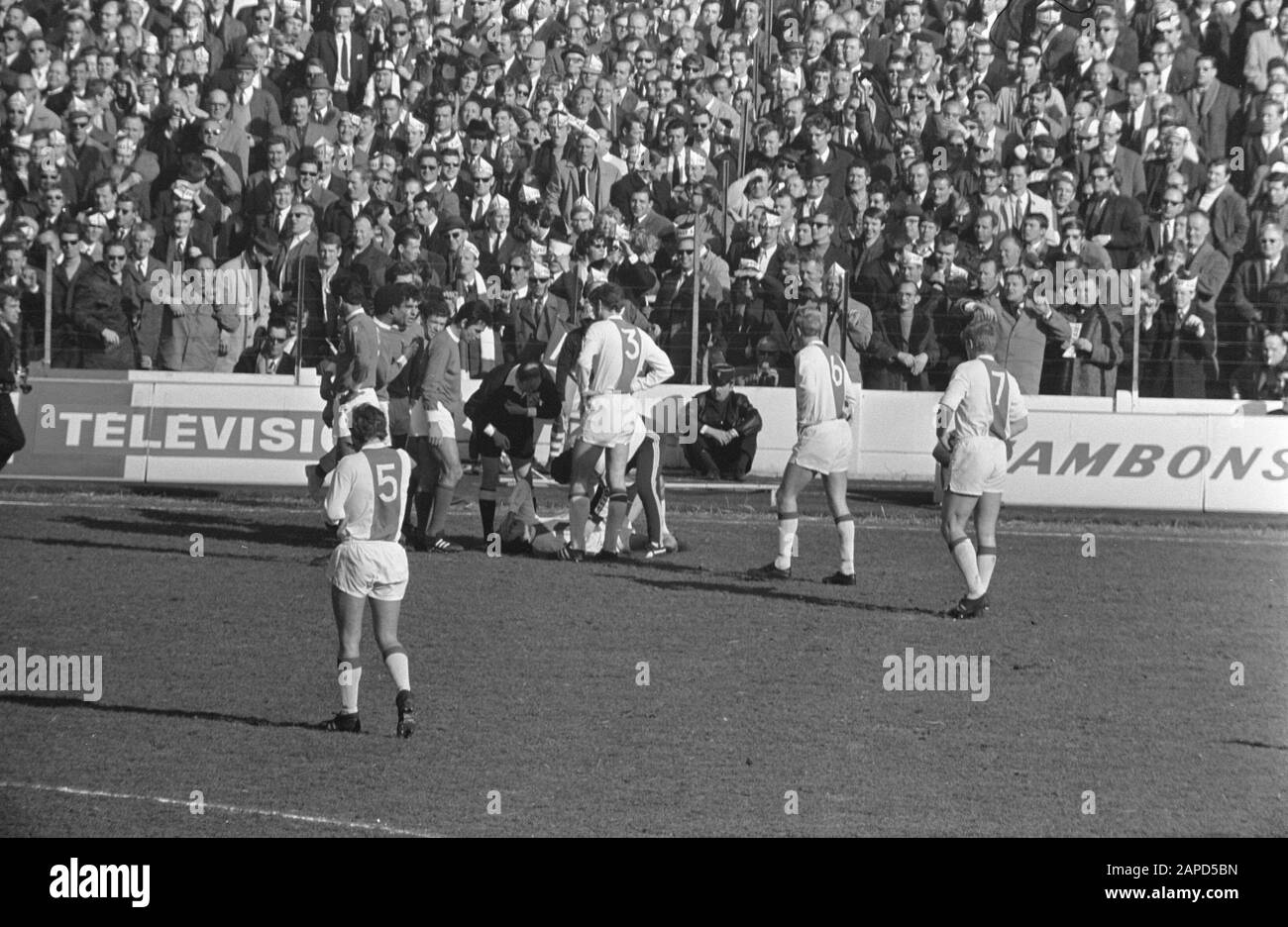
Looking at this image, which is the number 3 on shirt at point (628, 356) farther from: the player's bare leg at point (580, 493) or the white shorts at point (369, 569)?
the white shorts at point (369, 569)

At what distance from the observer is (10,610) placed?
1174 centimetres

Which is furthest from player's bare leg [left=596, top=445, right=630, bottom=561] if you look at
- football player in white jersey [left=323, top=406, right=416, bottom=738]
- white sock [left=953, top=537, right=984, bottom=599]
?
football player in white jersey [left=323, top=406, right=416, bottom=738]

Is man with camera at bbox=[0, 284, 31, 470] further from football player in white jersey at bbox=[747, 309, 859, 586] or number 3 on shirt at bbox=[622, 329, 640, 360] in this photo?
football player in white jersey at bbox=[747, 309, 859, 586]

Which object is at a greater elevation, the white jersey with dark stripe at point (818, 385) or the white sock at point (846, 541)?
the white jersey with dark stripe at point (818, 385)

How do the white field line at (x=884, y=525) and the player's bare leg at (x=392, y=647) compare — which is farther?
the white field line at (x=884, y=525)

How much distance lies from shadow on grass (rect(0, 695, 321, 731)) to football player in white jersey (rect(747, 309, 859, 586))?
4.55m

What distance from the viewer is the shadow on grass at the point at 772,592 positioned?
1219 centimetres

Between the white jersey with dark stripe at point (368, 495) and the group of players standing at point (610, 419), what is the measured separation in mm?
1772

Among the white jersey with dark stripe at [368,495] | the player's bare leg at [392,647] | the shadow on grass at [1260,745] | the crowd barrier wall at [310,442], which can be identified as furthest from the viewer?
the crowd barrier wall at [310,442]

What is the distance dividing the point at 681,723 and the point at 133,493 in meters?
8.70

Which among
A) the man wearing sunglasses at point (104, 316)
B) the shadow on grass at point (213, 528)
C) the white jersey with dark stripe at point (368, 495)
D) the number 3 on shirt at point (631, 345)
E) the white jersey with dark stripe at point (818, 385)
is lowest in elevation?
the shadow on grass at point (213, 528)

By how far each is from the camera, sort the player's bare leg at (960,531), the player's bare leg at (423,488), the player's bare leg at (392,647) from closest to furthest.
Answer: the player's bare leg at (392,647) < the player's bare leg at (960,531) < the player's bare leg at (423,488)

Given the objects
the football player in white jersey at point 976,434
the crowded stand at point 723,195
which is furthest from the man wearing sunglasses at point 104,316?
the football player in white jersey at point 976,434

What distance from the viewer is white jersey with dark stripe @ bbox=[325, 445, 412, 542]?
8.52 metres
